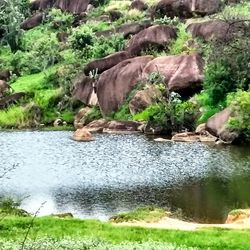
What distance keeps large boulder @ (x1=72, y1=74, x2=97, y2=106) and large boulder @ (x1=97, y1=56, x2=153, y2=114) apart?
6.06 feet

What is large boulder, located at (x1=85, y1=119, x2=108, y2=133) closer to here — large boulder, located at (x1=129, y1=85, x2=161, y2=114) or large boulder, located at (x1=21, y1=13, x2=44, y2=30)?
large boulder, located at (x1=129, y1=85, x2=161, y2=114)

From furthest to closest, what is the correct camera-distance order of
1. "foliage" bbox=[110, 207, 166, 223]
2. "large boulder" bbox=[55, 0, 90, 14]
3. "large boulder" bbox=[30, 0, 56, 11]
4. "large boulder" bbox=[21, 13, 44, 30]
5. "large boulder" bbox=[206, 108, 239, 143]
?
"large boulder" bbox=[30, 0, 56, 11], "large boulder" bbox=[55, 0, 90, 14], "large boulder" bbox=[21, 13, 44, 30], "large boulder" bbox=[206, 108, 239, 143], "foliage" bbox=[110, 207, 166, 223]

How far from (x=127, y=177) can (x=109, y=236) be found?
63.0 feet

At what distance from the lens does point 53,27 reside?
11544 centimetres

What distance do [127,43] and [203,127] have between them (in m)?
31.0

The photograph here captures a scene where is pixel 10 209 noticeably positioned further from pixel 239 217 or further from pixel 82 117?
pixel 82 117

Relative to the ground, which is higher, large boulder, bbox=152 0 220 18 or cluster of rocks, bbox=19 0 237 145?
large boulder, bbox=152 0 220 18

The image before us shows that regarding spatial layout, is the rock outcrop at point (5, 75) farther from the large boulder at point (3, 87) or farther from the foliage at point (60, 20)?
the foliage at point (60, 20)

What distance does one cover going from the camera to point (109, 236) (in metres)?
21.7

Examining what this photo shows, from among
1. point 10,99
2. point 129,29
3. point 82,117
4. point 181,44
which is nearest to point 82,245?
point 82,117

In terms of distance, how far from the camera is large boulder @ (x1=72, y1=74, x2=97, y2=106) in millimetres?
82500

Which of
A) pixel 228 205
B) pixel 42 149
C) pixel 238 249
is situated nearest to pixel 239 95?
pixel 42 149

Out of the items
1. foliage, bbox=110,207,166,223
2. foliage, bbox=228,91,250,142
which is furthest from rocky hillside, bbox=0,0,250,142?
foliage, bbox=110,207,166,223

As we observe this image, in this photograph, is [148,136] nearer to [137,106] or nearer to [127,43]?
[137,106]
